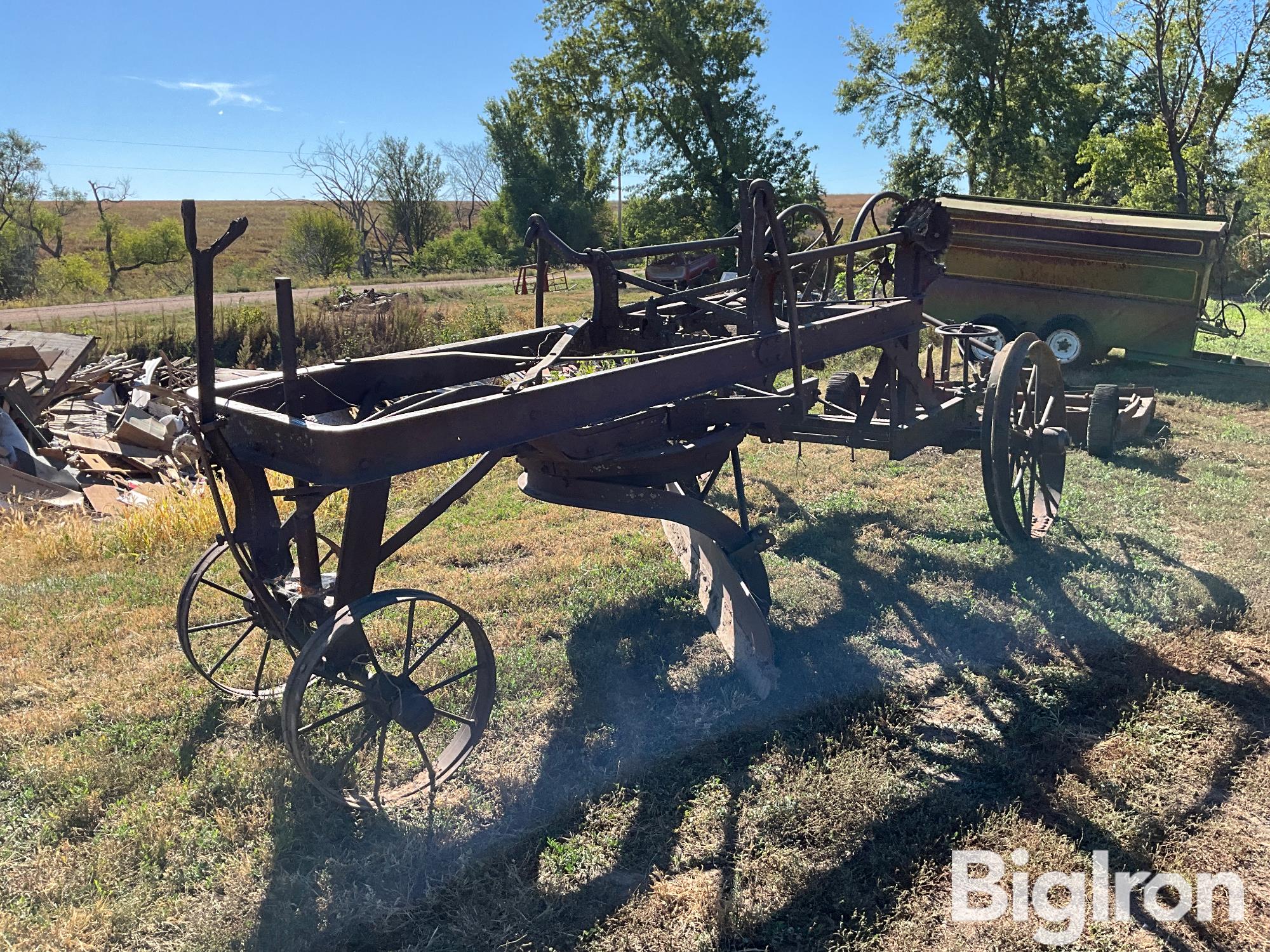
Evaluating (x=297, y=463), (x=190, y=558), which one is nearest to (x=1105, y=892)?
(x=297, y=463)

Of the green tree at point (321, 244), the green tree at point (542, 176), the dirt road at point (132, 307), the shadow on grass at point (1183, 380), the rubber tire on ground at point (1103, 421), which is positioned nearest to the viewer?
the rubber tire on ground at point (1103, 421)

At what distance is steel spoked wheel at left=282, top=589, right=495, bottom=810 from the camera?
2795 millimetres

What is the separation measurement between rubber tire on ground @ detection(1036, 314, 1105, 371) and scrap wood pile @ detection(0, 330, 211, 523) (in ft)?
32.2

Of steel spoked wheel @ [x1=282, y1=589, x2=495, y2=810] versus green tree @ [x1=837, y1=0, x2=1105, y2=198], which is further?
green tree @ [x1=837, y1=0, x2=1105, y2=198]

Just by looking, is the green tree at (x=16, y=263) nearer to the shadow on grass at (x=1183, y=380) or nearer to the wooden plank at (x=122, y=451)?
the wooden plank at (x=122, y=451)

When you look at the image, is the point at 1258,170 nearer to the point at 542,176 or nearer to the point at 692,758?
the point at 692,758

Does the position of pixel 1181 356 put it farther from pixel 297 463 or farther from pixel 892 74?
pixel 892 74

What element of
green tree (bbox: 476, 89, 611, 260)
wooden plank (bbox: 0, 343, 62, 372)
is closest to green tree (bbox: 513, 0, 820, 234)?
green tree (bbox: 476, 89, 611, 260)

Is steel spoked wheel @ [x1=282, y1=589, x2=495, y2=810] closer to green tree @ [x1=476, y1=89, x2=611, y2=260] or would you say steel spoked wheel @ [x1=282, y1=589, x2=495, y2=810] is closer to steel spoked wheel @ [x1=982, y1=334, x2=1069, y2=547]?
steel spoked wheel @ [x1=982, y1=334, x2=1069, y2=547]

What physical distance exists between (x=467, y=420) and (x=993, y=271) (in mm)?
9805

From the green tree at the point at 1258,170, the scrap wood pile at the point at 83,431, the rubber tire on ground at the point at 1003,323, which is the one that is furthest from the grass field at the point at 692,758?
the green tree at the point at 1258,170

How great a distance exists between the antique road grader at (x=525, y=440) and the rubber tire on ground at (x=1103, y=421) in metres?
1.58

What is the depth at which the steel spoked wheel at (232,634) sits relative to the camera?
11.9 ft

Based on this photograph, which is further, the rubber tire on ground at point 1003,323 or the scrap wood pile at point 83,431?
the rubber tire on ground at point 1003,323
